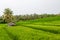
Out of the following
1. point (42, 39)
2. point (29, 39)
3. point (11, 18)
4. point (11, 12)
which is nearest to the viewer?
point (42, 39)

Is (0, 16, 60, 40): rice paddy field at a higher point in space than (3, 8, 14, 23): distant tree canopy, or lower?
higher

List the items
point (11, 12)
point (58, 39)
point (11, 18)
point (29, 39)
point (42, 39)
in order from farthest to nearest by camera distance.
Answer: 1. point (11, 12)
2. point (11, 18)
3. point (29, 39)
4. point (42, 39)
5. point (58, 39)

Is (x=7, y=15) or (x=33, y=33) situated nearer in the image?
(x=33, y=33)

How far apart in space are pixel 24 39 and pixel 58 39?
15.2 feet

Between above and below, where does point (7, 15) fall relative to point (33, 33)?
below

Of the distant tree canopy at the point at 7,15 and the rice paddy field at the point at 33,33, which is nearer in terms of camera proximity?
the rice paddy field at the point at 33,33

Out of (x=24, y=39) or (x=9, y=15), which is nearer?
(x=24, y=39)

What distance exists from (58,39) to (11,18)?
244 feet

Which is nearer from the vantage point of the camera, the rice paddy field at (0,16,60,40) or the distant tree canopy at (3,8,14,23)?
the rice paddy field at (0,16,60,40)

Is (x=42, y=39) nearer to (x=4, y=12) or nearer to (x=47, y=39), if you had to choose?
(x=47, y=39)

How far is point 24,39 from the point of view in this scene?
859 inches

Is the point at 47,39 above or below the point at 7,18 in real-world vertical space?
above

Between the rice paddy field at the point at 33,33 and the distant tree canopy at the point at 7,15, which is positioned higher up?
the rice paddy field at the point at 33,33

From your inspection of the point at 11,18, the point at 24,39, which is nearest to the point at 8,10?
the point at 11,18
